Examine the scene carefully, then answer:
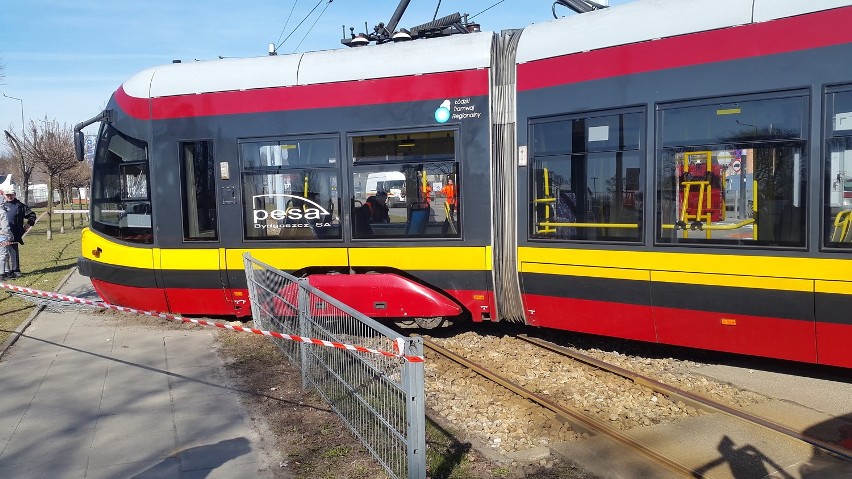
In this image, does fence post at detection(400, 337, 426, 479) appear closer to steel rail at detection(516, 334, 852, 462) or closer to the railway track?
the railway track

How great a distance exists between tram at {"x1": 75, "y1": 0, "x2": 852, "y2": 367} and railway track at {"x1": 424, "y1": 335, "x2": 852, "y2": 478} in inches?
20.2

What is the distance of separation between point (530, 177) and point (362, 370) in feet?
10.8

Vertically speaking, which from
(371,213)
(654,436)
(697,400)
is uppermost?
(371,213)

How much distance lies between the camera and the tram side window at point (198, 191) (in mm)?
8562

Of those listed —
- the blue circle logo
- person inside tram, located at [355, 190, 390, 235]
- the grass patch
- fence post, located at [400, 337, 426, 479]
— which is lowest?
the grass patch

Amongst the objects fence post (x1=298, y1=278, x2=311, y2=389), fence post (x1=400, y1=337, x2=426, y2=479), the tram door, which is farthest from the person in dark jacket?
fence post (x1=400, y1=337, x2=426, y2=479)

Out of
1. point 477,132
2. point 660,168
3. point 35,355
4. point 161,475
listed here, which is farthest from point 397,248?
point 35,355

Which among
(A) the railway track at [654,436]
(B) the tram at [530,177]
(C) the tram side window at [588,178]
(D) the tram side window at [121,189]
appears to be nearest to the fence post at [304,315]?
(B) the tram at [530,177]

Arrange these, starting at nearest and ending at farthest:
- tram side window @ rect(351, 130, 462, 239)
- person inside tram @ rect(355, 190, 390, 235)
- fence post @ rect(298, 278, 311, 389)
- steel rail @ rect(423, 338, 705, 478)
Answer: steel rail @ rect(423, 338, 705, 478), fence post @ rect(298, 278, 311, 389), tram side window @ rect(351, 130, 462, 239), person inside tram @ rect(355, 190, 390, 235)

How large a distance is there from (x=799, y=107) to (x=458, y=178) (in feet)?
11.0

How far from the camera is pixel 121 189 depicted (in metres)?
9.20

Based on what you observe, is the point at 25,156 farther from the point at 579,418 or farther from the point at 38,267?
the point at 579,418

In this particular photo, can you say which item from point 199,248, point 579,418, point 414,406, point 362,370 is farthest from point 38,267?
point 414,406

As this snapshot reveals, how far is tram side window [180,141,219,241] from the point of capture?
8.56 m
